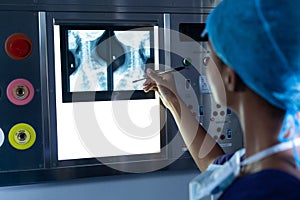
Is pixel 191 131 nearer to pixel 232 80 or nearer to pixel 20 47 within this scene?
pixel 232 80

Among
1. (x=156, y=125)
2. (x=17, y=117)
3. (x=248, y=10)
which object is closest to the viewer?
(x=248, y=10)

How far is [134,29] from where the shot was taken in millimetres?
1163

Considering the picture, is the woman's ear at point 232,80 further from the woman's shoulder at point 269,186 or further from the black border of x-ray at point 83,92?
the black border of x-ray at point 83,92

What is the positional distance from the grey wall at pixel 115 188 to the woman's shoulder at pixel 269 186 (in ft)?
1.99

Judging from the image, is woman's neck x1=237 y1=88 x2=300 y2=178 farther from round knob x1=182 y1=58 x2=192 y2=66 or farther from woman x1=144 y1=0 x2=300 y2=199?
round knob x1=182 y1=58 x2=192 y2=66

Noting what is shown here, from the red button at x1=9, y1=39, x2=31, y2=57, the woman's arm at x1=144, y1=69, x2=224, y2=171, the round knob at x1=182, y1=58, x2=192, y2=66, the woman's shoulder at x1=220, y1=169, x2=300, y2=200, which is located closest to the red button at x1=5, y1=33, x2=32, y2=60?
the red button at x1=9, y1=39, x2=31, y2=57

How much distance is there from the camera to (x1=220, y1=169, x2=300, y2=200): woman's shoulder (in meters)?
0.56

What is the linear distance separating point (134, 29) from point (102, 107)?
0.25 metres

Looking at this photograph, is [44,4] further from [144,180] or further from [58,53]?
[144,180]

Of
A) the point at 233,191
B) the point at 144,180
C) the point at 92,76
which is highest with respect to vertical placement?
the point at 92,76

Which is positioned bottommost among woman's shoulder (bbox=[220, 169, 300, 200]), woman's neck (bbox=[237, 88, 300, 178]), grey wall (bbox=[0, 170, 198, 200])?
grey wall (bbox=[0, 170, 198, 200])

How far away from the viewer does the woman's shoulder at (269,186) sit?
563 mm

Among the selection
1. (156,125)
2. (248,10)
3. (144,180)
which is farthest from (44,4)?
(248,10)

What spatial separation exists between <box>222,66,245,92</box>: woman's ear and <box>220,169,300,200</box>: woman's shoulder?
0.14 meters
